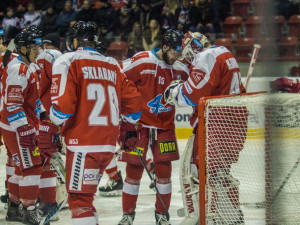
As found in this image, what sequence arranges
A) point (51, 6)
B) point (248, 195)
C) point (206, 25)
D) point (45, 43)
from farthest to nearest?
point (51, 6)
point (206, 25)
point (45, 43)
point (248, 195)

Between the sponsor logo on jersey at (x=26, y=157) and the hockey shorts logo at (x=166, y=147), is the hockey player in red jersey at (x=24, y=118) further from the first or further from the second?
the hockey shorts logo at (x=166, y=147)

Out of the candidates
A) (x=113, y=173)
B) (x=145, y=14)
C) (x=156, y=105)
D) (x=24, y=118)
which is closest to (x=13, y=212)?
(x=24, y=118)

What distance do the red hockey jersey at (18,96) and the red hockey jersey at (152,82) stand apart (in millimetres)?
660

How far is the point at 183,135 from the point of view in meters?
7.96

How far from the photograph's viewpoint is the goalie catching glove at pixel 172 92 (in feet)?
12.2

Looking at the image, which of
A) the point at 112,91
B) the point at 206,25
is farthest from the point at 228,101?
the point at 206,25

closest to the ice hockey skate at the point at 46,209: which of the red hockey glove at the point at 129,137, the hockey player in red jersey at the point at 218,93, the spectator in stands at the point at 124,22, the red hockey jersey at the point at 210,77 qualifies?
the red hockey glove at the point at 129,137

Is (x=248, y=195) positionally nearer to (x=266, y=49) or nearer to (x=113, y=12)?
(x=266, y=49)

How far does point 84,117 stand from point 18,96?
1029mm

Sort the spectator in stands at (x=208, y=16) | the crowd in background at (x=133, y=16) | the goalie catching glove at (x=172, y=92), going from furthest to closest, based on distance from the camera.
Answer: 1. the spectator in stands at (x=208, y=16)
2. the crowd in background at (x=133, y=16)
3. the goalie catching glove at (x=172, y=92)

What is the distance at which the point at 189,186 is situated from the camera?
3807 mm

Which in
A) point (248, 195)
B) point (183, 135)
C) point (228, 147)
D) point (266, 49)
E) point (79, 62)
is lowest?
point (183, 135)

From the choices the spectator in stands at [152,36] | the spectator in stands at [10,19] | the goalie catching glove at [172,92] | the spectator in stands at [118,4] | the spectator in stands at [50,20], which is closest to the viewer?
the goalie catching glove at [172,92]

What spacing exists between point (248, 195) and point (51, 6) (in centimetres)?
762
